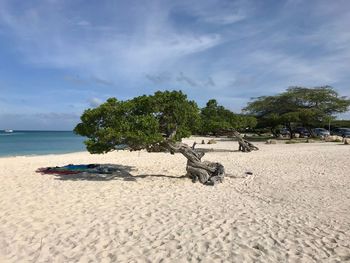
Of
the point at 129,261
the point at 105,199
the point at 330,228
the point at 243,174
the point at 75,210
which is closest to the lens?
the point at 129,261

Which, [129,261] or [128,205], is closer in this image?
[129,261]

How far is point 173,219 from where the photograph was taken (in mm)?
8750

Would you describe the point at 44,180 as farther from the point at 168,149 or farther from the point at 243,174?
the point at 243,174

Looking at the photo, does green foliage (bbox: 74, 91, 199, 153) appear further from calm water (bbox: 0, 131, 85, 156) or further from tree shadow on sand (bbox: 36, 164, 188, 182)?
calm water (bbox: 0, 131, 85, 156)

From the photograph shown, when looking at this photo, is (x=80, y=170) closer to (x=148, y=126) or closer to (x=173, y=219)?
(x=148, y=126)

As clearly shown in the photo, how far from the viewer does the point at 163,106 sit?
14289mm

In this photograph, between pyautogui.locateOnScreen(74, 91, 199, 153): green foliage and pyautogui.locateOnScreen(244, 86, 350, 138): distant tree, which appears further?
pyautogui.locateOnScreen(244, 86, 350, 138): distant tree

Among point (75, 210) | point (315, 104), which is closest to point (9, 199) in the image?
point (75, 210)

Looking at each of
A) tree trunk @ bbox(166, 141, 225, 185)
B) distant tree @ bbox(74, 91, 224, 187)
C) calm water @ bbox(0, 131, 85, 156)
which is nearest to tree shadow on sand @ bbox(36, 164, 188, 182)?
tree trunk @ bbox(166, 141, 225, 185)

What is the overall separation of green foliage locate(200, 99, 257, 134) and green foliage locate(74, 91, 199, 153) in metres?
10.1

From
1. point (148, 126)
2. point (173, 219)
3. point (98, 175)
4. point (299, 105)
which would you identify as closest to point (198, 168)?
point (148, 126)

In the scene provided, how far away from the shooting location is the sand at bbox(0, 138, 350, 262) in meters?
6.64

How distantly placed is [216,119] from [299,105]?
3200 cm

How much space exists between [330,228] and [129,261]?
4.64 m
